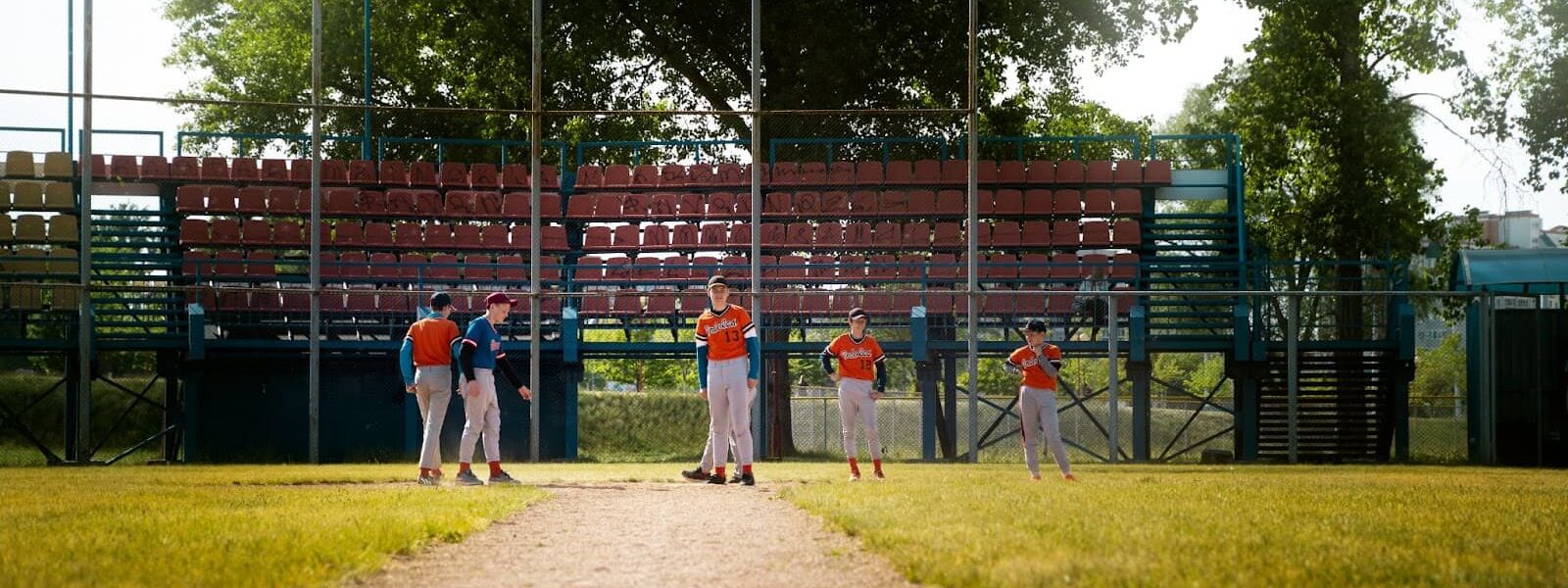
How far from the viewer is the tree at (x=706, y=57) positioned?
92.9 feet

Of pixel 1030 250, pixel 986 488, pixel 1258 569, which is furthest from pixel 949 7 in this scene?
pixel 1258 569

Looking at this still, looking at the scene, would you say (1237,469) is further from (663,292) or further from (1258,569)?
(1258,569)

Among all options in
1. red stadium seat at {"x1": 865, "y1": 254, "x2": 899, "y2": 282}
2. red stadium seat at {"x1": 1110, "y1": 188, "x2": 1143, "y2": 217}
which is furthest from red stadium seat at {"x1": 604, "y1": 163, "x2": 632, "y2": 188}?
red stadium seat at {"x1": 1110, "y1": 188, "x2": 1143, "y2": 217}

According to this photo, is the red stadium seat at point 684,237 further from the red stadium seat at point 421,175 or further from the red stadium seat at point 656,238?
the red stadium seat at point 421,175

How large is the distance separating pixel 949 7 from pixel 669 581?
22017 millimetres

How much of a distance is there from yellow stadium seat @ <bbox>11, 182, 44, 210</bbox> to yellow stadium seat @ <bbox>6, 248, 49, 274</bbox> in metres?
0.70

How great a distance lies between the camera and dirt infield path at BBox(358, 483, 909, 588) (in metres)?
7.70

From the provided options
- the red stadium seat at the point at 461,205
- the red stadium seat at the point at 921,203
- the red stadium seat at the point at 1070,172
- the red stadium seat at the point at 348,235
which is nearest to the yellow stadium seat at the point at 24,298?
the red stadium seat at the point at 348,235

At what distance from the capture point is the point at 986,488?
13352 mm

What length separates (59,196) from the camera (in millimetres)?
26219

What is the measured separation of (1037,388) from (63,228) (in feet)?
57.0

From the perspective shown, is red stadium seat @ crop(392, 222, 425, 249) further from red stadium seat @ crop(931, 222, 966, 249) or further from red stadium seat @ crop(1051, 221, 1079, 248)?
red stadium seat @ crop(1051, 221, 1079, 248)

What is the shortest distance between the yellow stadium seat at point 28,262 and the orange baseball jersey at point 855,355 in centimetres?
1496

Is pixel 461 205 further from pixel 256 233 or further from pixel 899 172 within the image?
pixel 899 172
